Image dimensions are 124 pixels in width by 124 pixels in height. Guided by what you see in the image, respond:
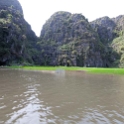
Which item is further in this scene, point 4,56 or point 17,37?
point 17,37

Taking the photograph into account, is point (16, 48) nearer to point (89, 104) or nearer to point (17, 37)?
point (17, 37)

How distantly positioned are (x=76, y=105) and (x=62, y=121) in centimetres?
497

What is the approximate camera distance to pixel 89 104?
1822 cm

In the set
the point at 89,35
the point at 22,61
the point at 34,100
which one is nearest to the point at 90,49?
the point at 89,35

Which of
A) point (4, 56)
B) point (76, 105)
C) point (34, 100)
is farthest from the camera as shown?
point (4, 56)

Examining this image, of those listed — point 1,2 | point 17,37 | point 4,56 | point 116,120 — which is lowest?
point 116,120

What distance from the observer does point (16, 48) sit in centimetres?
14700

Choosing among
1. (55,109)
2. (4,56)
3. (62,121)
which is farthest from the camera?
(4,56)

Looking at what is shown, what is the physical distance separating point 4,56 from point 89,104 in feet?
403

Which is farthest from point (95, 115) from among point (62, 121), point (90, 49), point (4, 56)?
point (90, 49)

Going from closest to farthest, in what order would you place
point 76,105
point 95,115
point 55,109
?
1. point 95,115
2. point 55,109
3. point 76,105

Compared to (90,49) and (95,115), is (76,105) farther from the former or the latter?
(90,49)

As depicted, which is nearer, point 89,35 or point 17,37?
point 17,37

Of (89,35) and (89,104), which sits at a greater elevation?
(89,35)
